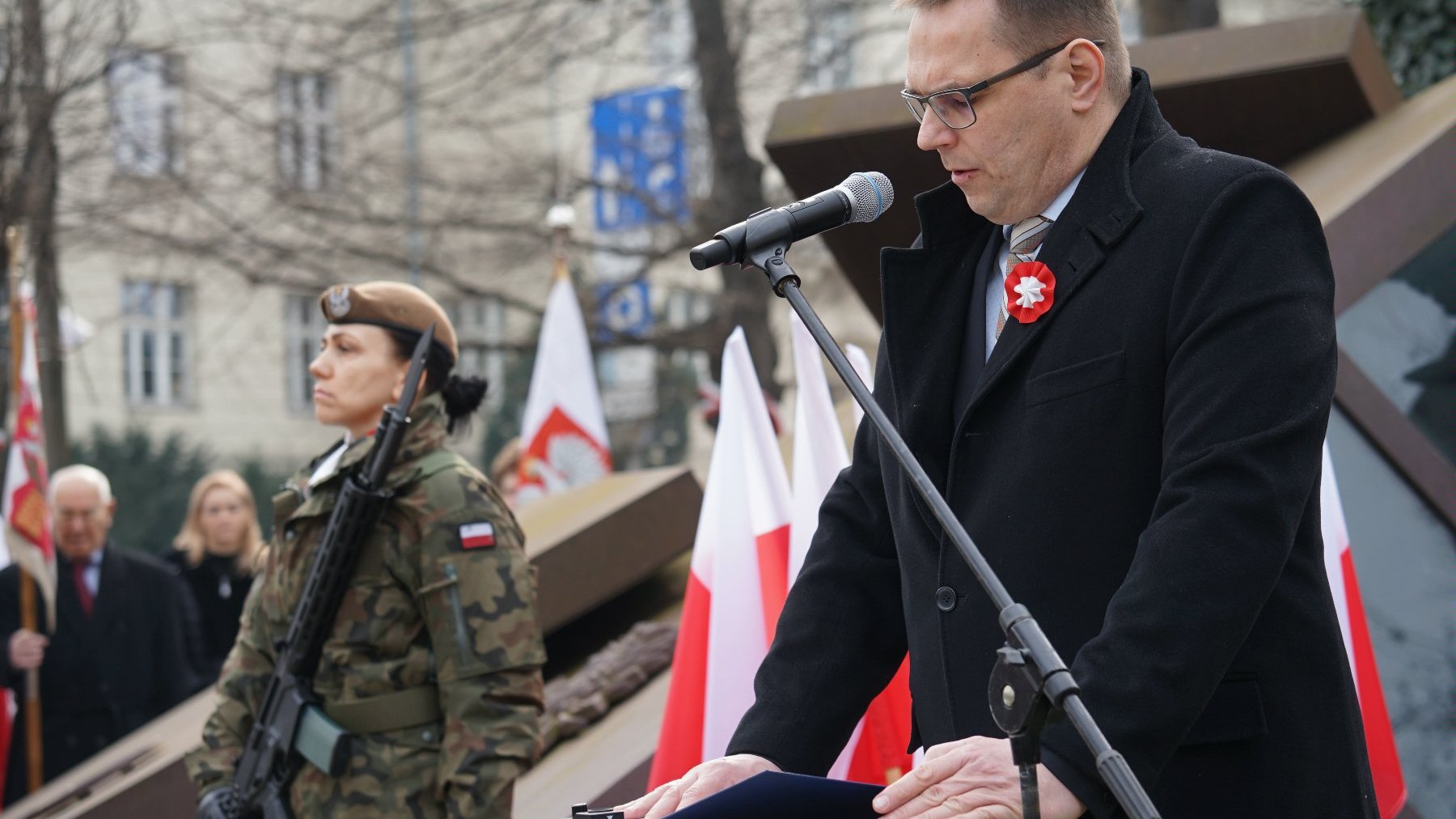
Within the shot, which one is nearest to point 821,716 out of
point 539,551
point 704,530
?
point 704,530

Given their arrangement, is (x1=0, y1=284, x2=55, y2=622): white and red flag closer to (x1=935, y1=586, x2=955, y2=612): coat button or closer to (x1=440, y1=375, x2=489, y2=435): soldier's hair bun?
(x1=440, y1=375, x2=489, y2=435): soldier's hair bun

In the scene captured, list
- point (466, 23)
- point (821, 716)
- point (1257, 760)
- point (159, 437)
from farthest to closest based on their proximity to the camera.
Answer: point (159, 437)
point (466, 23)
point (821, 716)
point (1257, 760)

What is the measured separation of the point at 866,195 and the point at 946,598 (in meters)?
0.58

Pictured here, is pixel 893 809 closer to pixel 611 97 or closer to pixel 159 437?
pixel 611 97

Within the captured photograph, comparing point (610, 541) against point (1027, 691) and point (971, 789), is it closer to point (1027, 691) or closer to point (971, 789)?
point (971, 789)

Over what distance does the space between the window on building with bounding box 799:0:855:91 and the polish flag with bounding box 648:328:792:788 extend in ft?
35.4

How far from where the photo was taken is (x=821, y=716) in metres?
2.47

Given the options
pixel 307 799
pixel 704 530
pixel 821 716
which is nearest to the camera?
pixel 821 716

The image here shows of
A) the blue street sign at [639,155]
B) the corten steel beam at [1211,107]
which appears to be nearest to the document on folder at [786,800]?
the corten steel beam at [1211,107]

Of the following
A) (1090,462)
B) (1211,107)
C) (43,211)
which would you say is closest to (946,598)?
(1090,462)

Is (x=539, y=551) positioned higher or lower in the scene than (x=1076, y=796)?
lower

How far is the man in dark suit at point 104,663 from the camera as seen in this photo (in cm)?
753

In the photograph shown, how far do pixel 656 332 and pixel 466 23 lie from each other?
3.18m

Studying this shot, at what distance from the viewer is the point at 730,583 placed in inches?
172
